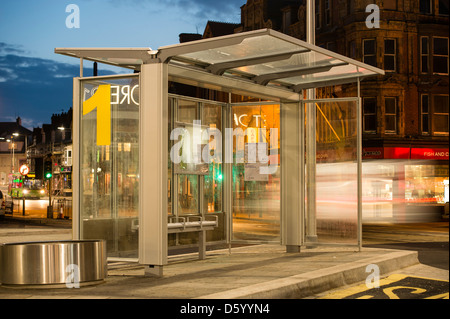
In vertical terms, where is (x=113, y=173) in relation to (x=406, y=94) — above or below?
below

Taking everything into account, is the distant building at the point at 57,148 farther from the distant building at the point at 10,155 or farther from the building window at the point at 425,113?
the building window at the point at 425,113

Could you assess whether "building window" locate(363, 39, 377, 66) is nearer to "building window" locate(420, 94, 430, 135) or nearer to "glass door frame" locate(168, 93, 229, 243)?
"building window" locate(420, 94, 430, 135)

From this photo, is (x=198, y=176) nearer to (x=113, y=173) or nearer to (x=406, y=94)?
(x=113, y=173)

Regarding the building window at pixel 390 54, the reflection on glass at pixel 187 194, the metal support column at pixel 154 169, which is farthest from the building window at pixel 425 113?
the metal support column at pixel 154 169

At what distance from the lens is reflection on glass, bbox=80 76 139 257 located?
10633 mm

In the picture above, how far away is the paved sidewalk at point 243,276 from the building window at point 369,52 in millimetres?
23521

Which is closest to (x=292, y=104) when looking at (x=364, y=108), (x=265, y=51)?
(x=265, y=51)

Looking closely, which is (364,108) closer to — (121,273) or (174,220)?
(174,220)

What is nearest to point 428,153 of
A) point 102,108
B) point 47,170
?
point 47,170

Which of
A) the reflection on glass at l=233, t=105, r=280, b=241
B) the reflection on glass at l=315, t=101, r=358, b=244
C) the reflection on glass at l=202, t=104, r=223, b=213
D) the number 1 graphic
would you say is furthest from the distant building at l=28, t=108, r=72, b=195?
the number 1 graphic

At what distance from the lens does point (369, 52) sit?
116ft

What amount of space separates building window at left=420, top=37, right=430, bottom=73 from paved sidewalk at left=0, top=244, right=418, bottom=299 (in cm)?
2450

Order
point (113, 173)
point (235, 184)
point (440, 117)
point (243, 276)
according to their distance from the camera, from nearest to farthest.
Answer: point (243, 276), point (113, 173), point (235, 184), point (440, 117)

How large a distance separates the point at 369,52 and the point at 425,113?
4275 mm
